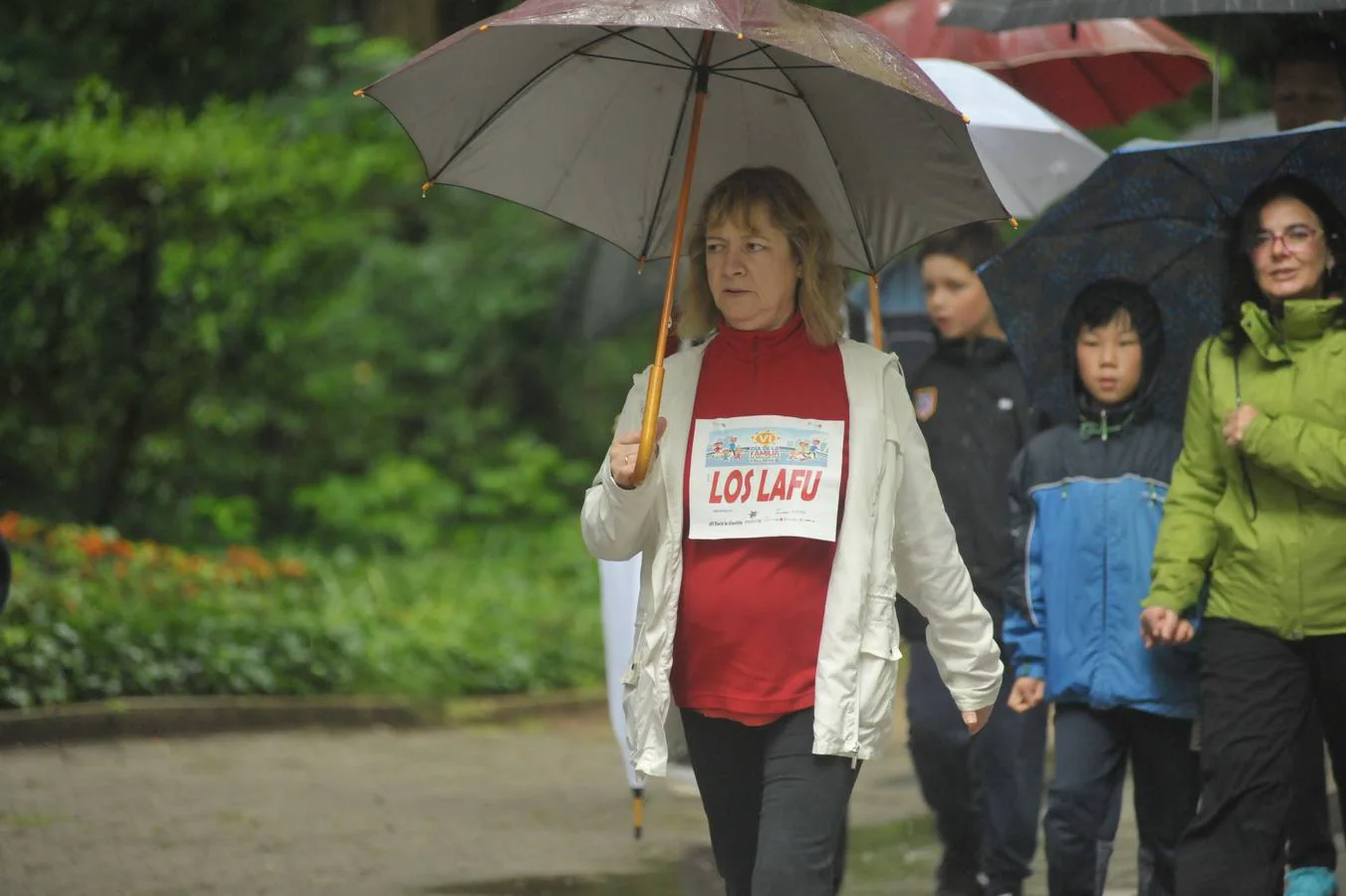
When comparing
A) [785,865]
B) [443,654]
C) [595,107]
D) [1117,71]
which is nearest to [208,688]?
[443,654]

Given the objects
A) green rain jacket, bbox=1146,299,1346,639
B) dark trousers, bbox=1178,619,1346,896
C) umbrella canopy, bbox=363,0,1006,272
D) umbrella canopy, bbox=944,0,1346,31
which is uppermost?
umbrella canopy, bbox=944,0,1346,31

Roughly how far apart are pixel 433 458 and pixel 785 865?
44.6 feet

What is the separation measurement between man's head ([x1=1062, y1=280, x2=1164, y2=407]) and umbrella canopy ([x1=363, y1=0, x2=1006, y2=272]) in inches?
44.9

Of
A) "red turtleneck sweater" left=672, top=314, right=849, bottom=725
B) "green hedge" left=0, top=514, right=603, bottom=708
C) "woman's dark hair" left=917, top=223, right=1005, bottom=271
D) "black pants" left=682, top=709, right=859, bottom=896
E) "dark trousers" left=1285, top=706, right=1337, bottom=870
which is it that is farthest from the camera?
"green hedge" left=0, top=514, right=603, bottom=708

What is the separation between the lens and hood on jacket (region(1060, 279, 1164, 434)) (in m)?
6.05

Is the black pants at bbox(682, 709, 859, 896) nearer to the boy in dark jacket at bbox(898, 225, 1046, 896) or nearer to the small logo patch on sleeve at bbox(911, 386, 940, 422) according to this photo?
the boy in dark jacket at bbox(898, 225, 1046, 896)

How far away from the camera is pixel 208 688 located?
10938 millimetres

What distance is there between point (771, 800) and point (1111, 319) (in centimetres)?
229

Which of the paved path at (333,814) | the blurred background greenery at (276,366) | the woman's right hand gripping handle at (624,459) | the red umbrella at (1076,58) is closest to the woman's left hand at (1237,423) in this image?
the woman's right hand gripping handle at (624,459)

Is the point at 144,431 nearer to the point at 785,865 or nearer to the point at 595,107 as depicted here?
the point at 595,107

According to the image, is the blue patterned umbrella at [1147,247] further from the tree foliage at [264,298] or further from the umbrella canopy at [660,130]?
the tree foliage at [264,298]

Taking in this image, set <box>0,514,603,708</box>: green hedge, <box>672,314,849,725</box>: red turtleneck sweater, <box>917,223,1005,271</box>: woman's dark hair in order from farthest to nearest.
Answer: <box>0,514,603,708</box>: green hedge
<box>917,223,1005,271</box>: woman's dark hair
<box>672,314,849,725</box>: red turtleneck sweater

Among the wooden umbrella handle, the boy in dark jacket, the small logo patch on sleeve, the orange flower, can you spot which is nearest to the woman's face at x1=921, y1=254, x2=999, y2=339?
the boy in dark jacket

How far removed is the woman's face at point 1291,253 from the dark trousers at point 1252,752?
0.95 meters
